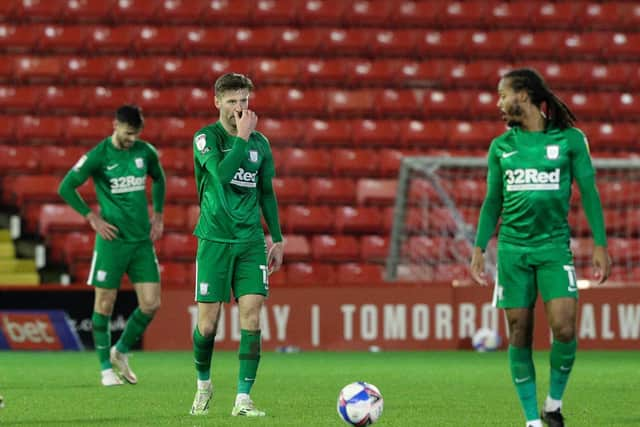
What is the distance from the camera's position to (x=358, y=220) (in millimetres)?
16391

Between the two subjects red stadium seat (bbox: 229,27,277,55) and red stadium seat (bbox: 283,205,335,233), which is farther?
red stadium seat (bbox: 229,27,277,55)

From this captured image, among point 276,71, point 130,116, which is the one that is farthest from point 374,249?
point 130,116

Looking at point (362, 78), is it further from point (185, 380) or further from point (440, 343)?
point (185, 380)

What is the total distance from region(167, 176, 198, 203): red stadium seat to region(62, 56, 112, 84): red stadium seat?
101 inches

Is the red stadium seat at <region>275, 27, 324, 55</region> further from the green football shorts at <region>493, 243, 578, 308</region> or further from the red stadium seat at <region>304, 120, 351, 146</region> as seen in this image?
the green football shorts at <region>493, 243, 578, 308</region>

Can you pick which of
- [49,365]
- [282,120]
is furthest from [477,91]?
[49,365]

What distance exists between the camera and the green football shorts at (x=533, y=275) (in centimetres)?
561

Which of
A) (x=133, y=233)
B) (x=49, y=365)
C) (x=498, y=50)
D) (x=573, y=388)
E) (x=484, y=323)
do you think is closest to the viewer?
(x=573, y=388)

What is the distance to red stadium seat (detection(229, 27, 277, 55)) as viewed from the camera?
1877cm

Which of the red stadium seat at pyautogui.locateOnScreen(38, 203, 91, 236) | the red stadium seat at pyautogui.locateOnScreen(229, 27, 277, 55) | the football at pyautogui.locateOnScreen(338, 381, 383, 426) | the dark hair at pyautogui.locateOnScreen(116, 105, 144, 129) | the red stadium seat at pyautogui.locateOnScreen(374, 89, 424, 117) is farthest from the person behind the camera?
the red stadium seat at pyautogui.locateOnScreen(229, 27, 277, 55)

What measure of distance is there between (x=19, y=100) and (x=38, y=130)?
77 cm

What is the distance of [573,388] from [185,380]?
2.91 meters

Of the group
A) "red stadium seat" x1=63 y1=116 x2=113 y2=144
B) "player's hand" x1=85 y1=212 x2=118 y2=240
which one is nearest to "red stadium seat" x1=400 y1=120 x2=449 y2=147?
"red stadium seat" x1=63 y1=116 x2=113 y2=144

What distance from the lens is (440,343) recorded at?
13.8 m
